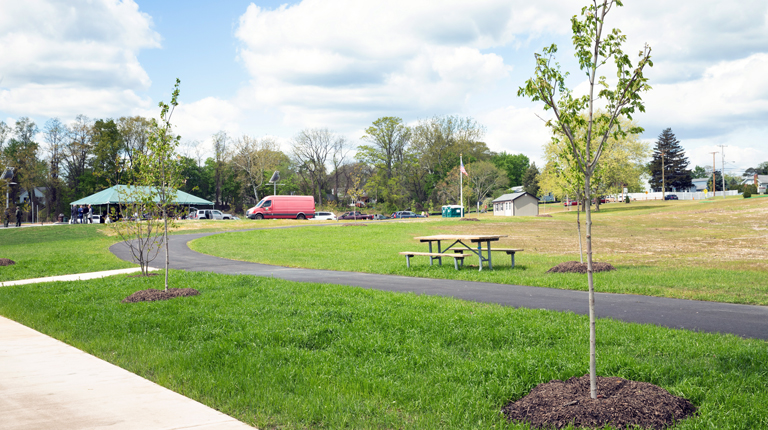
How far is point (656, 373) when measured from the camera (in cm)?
484

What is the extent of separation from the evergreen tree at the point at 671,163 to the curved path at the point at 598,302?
101377 mm

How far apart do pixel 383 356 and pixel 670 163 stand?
362 ft

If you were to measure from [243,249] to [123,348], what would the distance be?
59.3 feet

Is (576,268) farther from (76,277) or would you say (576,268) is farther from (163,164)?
(76,277)

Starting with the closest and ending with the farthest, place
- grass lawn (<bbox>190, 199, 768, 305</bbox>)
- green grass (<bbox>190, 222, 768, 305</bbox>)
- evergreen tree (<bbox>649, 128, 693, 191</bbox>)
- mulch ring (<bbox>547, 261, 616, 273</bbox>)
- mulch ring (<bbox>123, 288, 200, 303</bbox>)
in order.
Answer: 1. mulch ring (<bbox>123, 288, 200, 303</bbox>)
2. green grass (<bbox>190, 222, 768, 305</bbox>)
3. grass lawn (<bbox>190, 199, 768, 305</bbox>)
4. mulch ring (<bbox>547, 261, 616, 273</bbox>)
5. evergreen tree (<bbox>649, 128, 693, 191</bbox>)

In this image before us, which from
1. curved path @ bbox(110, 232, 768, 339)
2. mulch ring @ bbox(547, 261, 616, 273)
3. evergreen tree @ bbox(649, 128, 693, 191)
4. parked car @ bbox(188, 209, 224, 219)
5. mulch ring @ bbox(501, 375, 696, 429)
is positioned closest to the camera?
mulch ring @ bbox(501, 375, 696, 429)

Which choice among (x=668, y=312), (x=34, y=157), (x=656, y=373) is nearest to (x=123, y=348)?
(x=656, y=373)

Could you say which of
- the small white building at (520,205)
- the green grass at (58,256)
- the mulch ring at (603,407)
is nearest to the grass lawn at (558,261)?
the green grass at (58,256)

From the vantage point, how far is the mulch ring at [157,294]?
9.55 m

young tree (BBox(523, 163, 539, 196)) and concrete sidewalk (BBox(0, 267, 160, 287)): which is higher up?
young tree (BBox(523, 163, 539, 196))

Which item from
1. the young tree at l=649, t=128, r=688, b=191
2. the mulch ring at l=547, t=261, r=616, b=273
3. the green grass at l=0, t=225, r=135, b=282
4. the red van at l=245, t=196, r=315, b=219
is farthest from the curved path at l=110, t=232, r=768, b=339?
the young tree at l=649, t=128, r=688, b=191

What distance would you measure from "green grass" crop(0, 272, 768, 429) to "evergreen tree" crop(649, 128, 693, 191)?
105 m

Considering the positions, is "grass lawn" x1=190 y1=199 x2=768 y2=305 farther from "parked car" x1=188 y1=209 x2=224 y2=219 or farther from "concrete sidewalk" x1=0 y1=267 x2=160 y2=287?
"parked car" x1=188 y1=209 x2=224 y2=219

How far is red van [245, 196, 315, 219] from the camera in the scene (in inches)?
2133
